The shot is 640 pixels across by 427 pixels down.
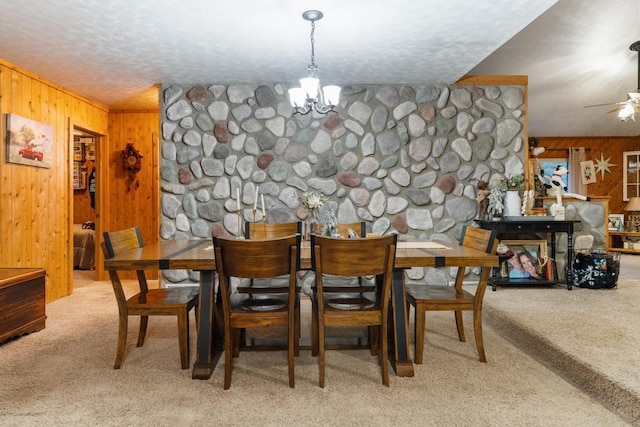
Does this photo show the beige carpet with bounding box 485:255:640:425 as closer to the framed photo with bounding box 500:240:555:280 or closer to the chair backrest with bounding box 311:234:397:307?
the framed photo with bounding box 500:240:555:280

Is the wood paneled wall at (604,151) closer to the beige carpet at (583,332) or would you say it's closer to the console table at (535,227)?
the beige carpet at (583,332)

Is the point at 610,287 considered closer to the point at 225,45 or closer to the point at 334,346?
the point at 334,346

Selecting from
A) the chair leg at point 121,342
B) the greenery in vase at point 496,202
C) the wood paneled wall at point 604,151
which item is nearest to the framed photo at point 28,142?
the chair leg at point 121,342

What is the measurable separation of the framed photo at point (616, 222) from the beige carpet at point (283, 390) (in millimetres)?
5849

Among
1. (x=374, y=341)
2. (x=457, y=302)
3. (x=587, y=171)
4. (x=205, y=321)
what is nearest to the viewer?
(x=205, y=321)

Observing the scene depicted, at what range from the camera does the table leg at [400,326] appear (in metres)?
2.45

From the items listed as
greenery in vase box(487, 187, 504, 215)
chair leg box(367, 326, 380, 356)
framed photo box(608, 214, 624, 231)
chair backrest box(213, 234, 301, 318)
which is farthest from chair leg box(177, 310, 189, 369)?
framed photo box(608, 214, 624, 231)

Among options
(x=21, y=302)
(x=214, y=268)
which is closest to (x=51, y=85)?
(x=21, y=302)

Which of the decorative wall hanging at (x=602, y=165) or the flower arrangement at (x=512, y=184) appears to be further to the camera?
the decorative wall hanging at (x=602, y=165)

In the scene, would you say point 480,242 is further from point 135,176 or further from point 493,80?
point 135,176

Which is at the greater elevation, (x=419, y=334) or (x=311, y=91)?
(x=311, y=91)

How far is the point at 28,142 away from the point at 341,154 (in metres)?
2.99

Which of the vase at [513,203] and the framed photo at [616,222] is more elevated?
the vase at [513,203]

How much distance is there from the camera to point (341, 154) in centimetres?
456
